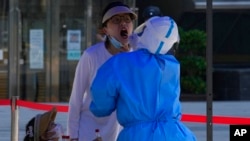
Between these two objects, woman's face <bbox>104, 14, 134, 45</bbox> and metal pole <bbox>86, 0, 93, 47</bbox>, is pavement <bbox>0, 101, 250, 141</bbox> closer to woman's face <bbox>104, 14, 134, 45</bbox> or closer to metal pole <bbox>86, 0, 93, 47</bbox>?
metal pole <bbox>86, 0, 93, 47</bbox>

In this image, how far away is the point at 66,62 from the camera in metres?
17.0

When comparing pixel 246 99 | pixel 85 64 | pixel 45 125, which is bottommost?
pixel 246 99

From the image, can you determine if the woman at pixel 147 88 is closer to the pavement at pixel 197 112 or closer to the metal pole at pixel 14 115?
the metal pole at pixel 14 115

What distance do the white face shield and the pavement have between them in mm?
6269

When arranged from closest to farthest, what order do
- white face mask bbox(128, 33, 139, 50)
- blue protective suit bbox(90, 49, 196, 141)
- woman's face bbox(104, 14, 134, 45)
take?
blue protective suit bbox(90, 49, 196, 141) < white face mask bbox(128, 33, 139, 50) < woman's face bbox(104, 14, 134, 45)

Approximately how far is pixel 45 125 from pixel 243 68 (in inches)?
537

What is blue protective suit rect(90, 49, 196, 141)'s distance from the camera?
3330 mm

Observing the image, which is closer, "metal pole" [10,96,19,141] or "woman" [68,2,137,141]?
"woman" [68,2,137,141]

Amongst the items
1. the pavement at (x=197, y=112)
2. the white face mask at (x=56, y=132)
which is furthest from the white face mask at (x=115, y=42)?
the pavement at (x=197, y=112)

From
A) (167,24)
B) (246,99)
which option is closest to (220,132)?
(246,99)

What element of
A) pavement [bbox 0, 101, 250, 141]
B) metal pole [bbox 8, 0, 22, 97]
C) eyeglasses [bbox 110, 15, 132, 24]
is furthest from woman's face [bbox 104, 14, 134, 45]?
metal pole [bbox 8, 0, 22, 97]

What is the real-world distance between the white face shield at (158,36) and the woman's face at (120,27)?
2.38ft

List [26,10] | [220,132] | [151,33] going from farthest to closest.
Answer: [26,10] < [220,132] < [151,33]

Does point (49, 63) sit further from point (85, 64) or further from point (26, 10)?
point (85, 64)
